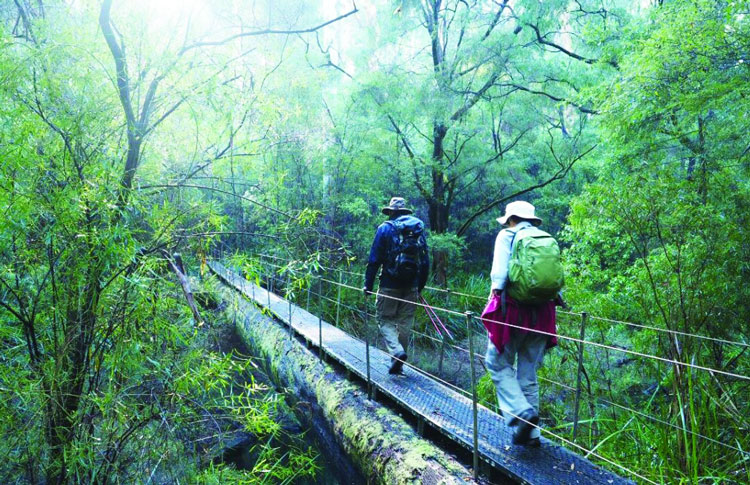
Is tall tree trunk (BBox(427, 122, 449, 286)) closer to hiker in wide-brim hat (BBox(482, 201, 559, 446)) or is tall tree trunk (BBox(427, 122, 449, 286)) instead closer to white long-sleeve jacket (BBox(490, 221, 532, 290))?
white long-sleeve jacket (BBox(490, 221, 532, 290))

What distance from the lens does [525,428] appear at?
111 inches

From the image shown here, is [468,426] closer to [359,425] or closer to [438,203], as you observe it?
[359,425]

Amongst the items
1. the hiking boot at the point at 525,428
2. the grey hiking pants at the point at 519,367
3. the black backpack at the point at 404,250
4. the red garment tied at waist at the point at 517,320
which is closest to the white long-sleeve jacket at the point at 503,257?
the red garment tied at waist at the point at 517,320

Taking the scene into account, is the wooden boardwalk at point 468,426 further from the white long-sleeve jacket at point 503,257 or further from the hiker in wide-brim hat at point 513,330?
the white long-sleeve jacket at point 503,257

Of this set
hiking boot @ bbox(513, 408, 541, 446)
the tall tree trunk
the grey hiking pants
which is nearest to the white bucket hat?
the grey hiking pants

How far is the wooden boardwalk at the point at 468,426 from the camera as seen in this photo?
2.49 m

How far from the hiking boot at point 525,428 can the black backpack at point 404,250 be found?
179 centimetres

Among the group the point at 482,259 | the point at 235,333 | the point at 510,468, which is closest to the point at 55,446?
the point at 510,468

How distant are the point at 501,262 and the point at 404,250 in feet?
4.34

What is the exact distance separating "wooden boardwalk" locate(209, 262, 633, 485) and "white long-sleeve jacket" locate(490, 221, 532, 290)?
1.01 m

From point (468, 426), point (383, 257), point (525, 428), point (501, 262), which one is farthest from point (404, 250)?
point (525, 428)

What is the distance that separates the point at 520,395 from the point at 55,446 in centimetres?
299

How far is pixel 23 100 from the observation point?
2688 millimetres

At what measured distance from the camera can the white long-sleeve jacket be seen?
9.95 ft
